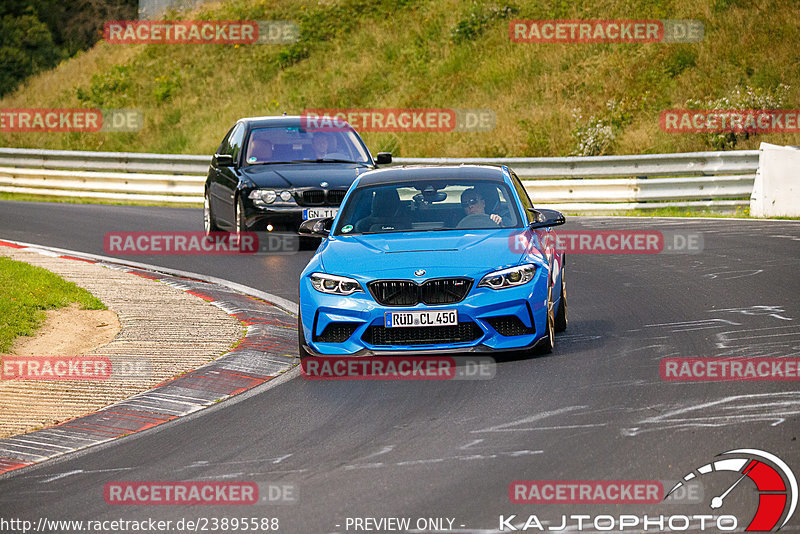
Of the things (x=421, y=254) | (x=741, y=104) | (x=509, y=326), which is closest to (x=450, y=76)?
(x=741, y=104)

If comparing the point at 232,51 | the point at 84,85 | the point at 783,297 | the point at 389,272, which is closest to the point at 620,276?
the point at 783,297

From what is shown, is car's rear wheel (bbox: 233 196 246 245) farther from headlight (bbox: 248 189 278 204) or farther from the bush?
the bush

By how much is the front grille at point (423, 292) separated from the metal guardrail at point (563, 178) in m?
11.1

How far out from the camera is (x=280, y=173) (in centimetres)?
1745

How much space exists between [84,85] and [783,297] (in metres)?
37.2

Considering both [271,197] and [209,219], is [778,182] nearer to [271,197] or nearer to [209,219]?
[271,197]

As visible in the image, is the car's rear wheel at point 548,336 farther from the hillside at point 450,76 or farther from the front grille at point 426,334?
the hillside at point 450,76

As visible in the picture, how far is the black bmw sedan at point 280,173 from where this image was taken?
1688 centimetres

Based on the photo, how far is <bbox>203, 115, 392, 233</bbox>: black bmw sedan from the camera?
16875 millimetres

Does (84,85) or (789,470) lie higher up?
(84,85)

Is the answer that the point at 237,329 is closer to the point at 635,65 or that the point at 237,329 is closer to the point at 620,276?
the point at 620,276

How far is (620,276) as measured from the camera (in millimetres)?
14578

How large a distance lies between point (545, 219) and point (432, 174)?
1.19 m

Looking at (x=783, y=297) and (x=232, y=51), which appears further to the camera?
(x=232, y=51)
